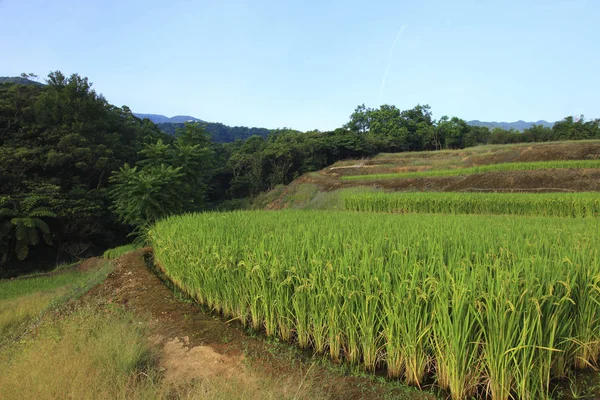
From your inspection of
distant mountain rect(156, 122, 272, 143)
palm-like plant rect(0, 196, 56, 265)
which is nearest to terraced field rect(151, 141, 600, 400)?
palm-like plant rect(0, 196, 56, 265)

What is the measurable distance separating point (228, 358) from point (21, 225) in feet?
56.1

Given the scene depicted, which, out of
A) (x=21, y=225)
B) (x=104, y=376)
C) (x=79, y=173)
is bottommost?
(x=21, y=225)

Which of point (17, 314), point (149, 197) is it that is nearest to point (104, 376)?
point (17, 314)

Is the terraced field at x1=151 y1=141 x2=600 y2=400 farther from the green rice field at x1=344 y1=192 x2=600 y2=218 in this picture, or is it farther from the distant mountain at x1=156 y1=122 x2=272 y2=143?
the distant mountain at x1=156 y1=122 x2=272 y2=143

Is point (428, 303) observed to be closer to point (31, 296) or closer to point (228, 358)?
point (228, 358)

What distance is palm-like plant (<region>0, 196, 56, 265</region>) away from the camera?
15.4 meters

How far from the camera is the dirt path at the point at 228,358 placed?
8.20 feet

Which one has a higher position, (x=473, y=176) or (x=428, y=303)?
(x=428, y=303)

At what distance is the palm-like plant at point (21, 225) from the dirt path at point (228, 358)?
14.4m

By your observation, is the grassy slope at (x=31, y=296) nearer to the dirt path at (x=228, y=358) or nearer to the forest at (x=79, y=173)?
the dirt path at (x=228, y=358)

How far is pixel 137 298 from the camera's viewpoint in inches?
201

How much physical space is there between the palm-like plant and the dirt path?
47.3ft

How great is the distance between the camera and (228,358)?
3.17 m

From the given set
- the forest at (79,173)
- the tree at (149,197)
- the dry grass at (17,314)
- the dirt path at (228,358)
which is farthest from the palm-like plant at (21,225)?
the dirt path at (228,358)
